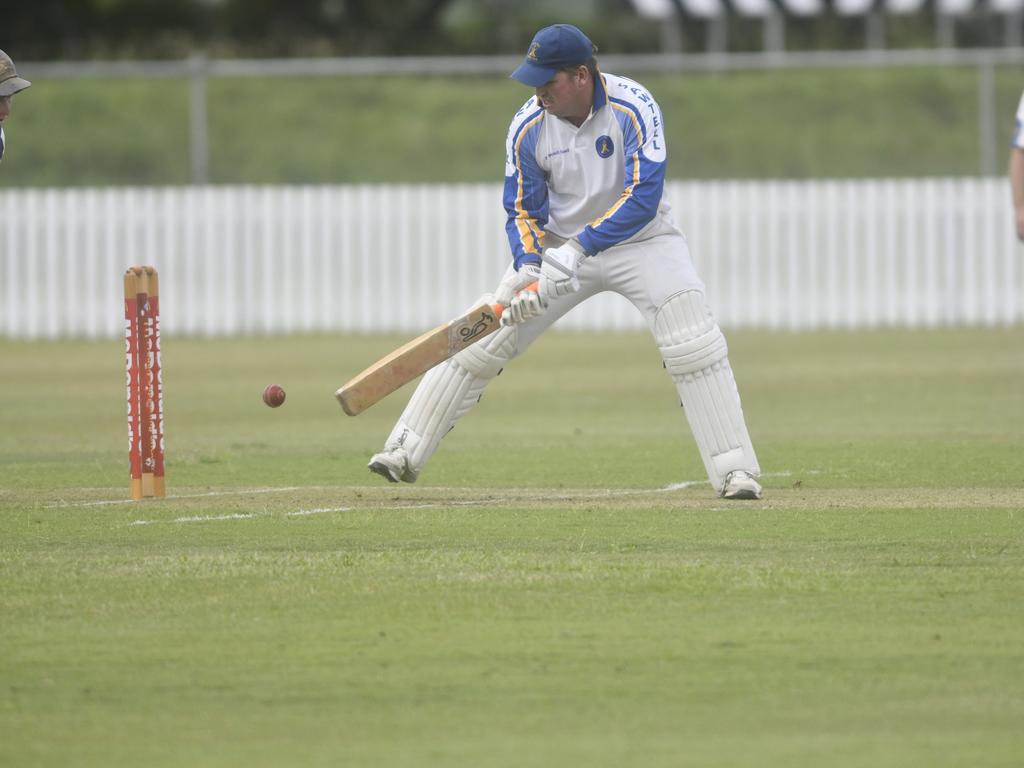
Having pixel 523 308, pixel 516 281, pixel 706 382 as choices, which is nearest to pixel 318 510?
pixel 523 308

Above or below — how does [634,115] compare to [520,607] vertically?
above

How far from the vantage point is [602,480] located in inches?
370

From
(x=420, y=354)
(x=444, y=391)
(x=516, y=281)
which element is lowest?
(x=444, y=391)

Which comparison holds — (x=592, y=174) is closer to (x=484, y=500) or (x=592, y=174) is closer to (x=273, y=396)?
(x=484, y=500)

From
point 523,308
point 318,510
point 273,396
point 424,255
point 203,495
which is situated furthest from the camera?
point 424,255

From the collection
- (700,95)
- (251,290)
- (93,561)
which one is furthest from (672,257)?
(700,95)

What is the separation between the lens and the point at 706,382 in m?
8.18

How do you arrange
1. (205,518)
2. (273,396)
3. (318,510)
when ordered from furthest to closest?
(273,396) → (318,510) → (205,518)

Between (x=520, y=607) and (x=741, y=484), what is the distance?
98.1 inches

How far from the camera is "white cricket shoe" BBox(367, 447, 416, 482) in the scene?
859 centimetres

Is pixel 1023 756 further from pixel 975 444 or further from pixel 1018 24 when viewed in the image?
pixel 1018 24

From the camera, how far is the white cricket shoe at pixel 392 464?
8586 millimetres

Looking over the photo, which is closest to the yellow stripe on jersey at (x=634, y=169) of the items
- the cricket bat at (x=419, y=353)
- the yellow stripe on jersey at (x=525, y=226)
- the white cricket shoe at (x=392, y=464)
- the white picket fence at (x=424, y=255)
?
the yellow stripe on jersey at (x=525, y=226)

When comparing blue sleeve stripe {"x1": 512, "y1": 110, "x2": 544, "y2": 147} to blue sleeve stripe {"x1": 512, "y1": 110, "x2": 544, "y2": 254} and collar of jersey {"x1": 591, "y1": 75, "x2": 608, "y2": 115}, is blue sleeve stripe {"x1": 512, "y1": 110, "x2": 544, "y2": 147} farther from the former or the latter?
collar of jersey {"x1": 591, "y1": 75, "x2": 608, "y2": 115}
